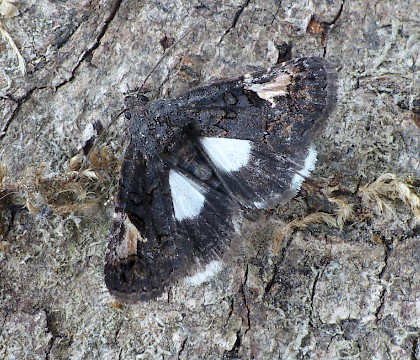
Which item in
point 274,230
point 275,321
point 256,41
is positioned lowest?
point 275,321

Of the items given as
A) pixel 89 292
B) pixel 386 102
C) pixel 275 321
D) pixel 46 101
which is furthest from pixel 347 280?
pixel 46 101

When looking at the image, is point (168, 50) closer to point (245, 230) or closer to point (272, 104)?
point (272, 104)

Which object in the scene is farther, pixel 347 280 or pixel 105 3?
pixel 105 3

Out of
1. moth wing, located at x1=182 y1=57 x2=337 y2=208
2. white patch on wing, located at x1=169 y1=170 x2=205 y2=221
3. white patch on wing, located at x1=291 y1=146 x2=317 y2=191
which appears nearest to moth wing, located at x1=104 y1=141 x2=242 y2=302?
white patch on wing, located at x1=169 y1=170 x2=205 y2=221

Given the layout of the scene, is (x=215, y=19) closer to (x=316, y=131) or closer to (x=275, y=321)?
(x=316, y=131)

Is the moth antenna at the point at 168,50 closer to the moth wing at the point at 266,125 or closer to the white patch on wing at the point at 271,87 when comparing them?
the moth wing at the point at 266,125

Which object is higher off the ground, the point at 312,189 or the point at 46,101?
the point at 46,101
